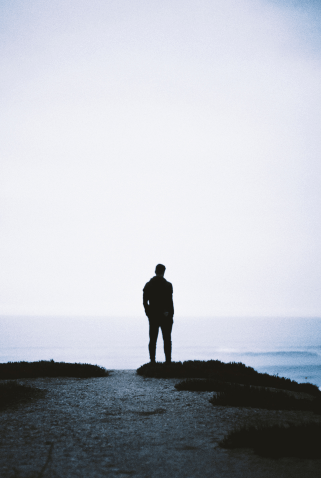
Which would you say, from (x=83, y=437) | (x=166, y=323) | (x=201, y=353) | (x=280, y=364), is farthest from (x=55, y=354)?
(x=83, y=437)

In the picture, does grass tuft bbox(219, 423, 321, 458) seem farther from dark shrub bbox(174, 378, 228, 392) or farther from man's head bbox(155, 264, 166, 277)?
man's head bbox(155, 264, 166, 277)

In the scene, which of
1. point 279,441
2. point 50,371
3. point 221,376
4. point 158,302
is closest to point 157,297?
point 158,302

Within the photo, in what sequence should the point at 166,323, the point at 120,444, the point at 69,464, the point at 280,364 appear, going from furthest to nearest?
1. the point at 280,364
2. the point at 166,323
3. the point at 120,444
4. the point at 69,464

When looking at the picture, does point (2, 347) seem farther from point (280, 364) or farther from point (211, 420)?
point (211, 420)

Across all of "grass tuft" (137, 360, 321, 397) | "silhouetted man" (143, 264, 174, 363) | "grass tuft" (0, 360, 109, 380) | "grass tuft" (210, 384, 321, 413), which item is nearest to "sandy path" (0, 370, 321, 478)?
"grass tuft" (210, 384, 321, 413)

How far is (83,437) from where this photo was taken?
4.29 metres

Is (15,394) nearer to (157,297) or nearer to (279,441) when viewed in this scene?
(157,297)

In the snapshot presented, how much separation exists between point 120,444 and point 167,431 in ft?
2.25

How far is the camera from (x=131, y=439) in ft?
13.7

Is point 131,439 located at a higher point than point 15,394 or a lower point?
Result: higher

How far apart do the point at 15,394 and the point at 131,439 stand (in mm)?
3540

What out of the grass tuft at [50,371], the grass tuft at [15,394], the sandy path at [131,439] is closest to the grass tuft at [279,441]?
the sandy path at [131,439]

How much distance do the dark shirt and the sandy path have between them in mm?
3168

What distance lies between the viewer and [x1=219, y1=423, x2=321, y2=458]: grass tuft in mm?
3512
